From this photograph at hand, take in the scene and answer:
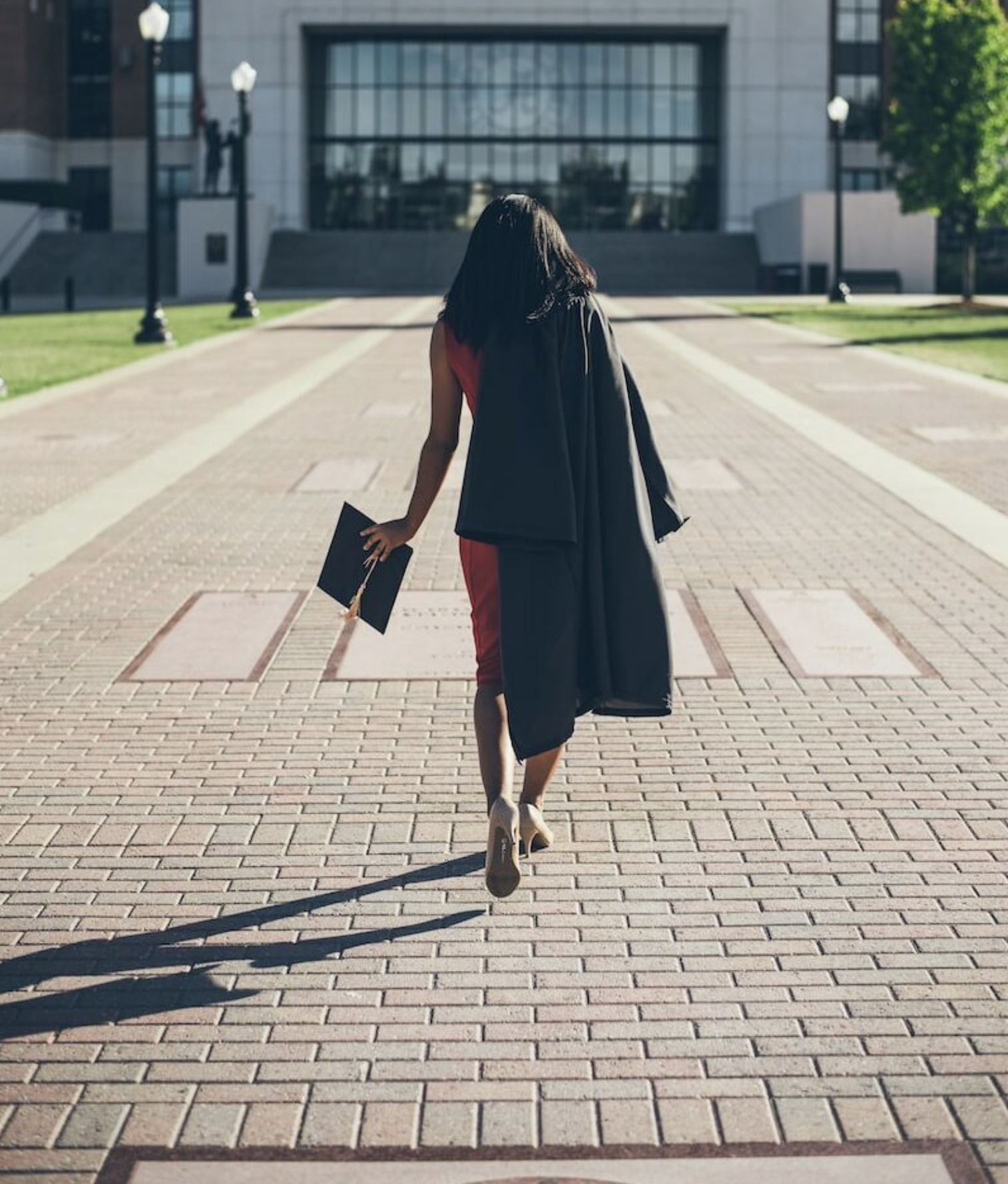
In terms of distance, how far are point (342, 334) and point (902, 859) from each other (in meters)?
28.3

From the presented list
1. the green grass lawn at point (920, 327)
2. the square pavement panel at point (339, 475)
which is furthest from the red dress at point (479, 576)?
the green grass lawn at point (920, 327)

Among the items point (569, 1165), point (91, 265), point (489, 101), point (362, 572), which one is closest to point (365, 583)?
point (362, 572)

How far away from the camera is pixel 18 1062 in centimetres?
399

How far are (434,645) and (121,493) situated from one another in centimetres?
521

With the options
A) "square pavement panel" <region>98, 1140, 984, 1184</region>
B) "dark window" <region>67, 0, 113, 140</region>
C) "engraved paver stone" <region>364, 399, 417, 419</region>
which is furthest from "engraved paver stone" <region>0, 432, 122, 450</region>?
"dark window" <region>67, 0, 113, 140</region>

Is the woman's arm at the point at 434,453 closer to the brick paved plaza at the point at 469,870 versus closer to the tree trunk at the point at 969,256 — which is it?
the brick paved plaza at the point at 469,870

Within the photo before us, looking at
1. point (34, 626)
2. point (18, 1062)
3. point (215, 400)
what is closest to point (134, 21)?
point (215, 400)

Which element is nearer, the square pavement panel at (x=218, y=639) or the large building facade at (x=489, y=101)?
the square pavement panel at (x=218, y=639)

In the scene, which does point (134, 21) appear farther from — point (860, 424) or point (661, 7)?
point (860, 424)

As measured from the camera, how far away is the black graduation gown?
484 centimetres

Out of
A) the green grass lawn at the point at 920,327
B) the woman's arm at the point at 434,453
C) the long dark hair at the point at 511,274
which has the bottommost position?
the woman's arm at the point at 434,453

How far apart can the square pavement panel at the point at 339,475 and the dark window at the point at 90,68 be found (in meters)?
68.2

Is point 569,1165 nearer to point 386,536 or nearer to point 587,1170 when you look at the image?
point 587,1170

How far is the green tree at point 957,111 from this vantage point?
45.4 m
